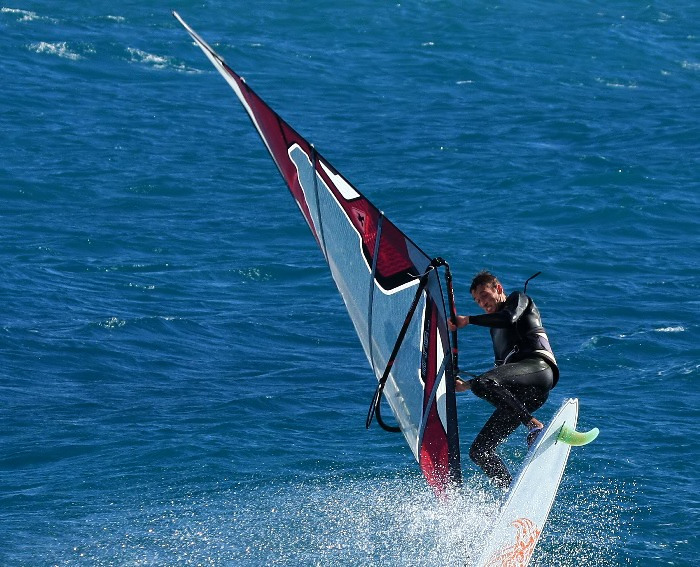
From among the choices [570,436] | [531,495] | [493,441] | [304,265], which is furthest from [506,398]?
[304,265]

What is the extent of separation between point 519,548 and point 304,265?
13.5 m

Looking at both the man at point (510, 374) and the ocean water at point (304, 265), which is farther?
the ocean water at point (304, 265)

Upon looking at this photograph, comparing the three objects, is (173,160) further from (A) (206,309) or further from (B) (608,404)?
(B) (608,404)

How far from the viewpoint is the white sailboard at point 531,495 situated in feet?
30.4

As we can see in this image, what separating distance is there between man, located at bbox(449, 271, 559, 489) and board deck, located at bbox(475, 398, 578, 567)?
170 mm

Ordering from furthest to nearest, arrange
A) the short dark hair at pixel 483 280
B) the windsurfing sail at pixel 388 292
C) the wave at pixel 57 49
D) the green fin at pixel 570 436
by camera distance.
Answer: the wave at pixel 57 49 → the green fin at pixel 570 436 → the short dark hair at pixel 483 280 → the windsurfing sail at pixel 388 292

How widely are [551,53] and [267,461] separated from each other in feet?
92.3

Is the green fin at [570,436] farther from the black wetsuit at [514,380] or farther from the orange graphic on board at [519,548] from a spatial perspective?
the orange graphic on board at [519,548]

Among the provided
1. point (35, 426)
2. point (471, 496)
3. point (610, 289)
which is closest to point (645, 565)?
point (471, 496)

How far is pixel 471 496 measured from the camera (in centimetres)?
1112

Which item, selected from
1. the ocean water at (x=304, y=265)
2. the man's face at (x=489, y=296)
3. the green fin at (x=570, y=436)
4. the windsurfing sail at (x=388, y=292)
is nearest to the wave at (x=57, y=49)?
the ocean water at (x=304, y=265)

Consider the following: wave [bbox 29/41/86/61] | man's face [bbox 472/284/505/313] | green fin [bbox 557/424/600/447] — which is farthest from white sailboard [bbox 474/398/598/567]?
wave [bbox 29/41/86/61]

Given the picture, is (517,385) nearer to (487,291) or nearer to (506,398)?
(506,398)

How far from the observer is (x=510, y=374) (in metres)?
9.35
